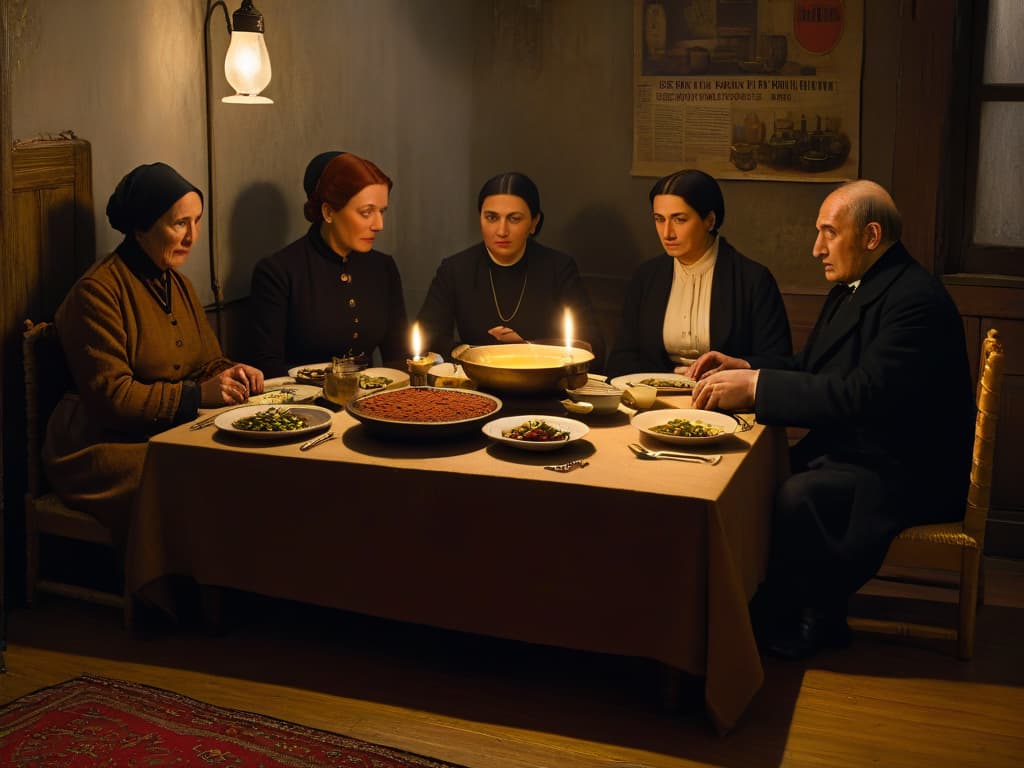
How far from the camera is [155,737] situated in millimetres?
2750

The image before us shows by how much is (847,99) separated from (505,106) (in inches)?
56.8

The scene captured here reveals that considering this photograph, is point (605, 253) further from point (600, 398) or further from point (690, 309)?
point (600, 398)

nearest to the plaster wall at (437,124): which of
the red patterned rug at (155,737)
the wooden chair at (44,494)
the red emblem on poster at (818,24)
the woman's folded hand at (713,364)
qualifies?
the red emblem on poster at (818,24)

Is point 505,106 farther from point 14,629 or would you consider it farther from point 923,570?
point 14,629

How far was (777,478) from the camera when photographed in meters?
3.32

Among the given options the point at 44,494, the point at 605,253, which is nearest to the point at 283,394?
the point at 44,494

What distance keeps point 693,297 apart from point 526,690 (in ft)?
5.44

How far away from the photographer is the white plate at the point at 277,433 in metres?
2.96

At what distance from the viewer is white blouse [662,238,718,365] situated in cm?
415

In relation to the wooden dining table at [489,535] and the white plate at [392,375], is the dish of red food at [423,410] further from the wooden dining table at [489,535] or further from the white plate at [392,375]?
the white plate at [392,375]

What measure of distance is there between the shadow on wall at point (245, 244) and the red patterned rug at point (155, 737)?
1.58 metres

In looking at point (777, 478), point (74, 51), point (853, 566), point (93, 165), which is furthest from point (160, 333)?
point (853, 566)

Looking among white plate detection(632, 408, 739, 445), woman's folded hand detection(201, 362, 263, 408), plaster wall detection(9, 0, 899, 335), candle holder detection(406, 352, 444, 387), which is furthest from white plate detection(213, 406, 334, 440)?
plaster wall detection(9, 0, 899, 335)

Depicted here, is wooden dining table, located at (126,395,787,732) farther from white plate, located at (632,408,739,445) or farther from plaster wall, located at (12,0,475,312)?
plaster wall, located at (12,0,475,312)
